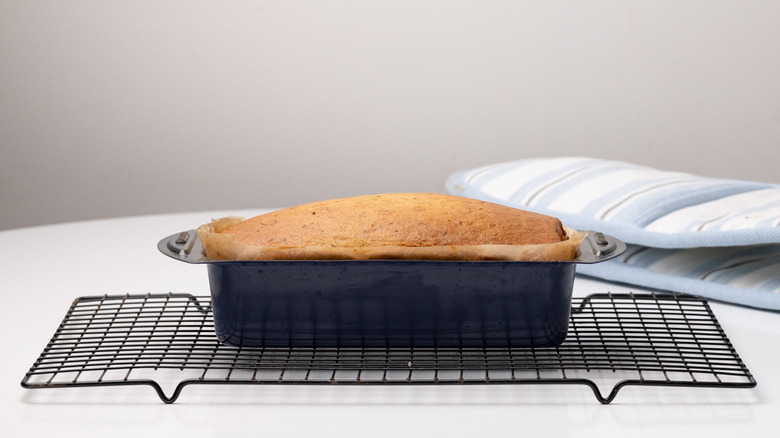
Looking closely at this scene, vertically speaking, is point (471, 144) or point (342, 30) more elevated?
point (342, 30)

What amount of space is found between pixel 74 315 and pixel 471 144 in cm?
216

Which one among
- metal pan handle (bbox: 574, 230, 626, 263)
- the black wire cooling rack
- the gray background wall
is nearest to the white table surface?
the black wire cooling rack

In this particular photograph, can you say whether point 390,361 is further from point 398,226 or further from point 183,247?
point 183,247

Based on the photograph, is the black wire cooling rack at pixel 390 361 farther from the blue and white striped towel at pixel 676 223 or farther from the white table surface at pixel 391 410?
the blue and white striped towel at pixel 676 223

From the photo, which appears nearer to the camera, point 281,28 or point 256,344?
point 256,344

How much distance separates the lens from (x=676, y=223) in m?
1.36

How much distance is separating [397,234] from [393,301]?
8cm

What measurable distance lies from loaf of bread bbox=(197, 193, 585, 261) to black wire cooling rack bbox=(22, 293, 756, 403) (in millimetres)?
119

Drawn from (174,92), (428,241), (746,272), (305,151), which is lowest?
(305,151)

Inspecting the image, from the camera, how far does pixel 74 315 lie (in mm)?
1167

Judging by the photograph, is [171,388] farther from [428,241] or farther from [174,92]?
[174,92]

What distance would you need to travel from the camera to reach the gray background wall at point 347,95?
2.93 m

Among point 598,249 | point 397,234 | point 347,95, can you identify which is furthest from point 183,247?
point 347,95

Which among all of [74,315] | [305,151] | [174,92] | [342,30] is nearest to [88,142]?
[174,92]
